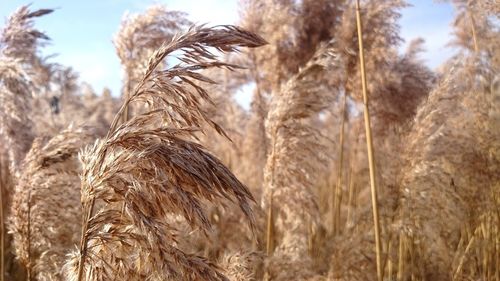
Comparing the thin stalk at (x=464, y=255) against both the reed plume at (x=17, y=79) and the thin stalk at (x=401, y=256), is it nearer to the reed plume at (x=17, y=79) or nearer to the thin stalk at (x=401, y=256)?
the thin stalk at (x=401, y=256)

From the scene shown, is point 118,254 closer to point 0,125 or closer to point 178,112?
point 178,112

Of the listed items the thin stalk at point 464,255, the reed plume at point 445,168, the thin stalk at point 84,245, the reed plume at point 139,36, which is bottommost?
the thin stalk at point 84,245

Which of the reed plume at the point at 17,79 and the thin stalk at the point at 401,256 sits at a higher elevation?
the reed plume at the point at 17,79

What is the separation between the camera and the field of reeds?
183cm

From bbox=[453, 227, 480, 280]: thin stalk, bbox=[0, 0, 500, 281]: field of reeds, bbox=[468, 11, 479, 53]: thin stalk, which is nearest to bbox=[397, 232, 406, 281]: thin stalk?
bbox=[0, 0, 500, 281]: field of reeds

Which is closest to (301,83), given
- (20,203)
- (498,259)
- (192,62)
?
(498,259)

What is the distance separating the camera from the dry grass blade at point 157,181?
5.78 ft

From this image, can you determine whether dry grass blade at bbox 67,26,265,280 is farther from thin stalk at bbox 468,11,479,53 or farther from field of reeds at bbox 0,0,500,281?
thin stalk at bbox 468,11,479,53

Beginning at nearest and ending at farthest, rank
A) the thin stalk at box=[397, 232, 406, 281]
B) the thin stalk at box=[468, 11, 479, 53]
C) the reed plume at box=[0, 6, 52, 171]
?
the reed plume at box=[0, 6, 52, 171] → the thin stalk at box=[397, 232, 406, 281] → the thin stalk at box=[468, 11, 479, 53]

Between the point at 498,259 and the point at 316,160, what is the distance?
1.41m

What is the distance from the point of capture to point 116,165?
1.83 meters

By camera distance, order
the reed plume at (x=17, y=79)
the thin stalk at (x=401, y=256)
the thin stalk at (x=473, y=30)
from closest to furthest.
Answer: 1. the reed plume at (x=17, y=79)
2. the thin stalk at (x=401, y=256)
3. the thin stalk at (x=473, y=30)

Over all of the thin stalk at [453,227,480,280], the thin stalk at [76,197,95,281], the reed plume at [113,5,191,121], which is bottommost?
the thin stalk at [76,197,95,281]

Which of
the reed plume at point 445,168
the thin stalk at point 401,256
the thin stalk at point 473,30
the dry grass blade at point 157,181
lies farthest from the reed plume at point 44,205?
the thin stalk at point 473,30
